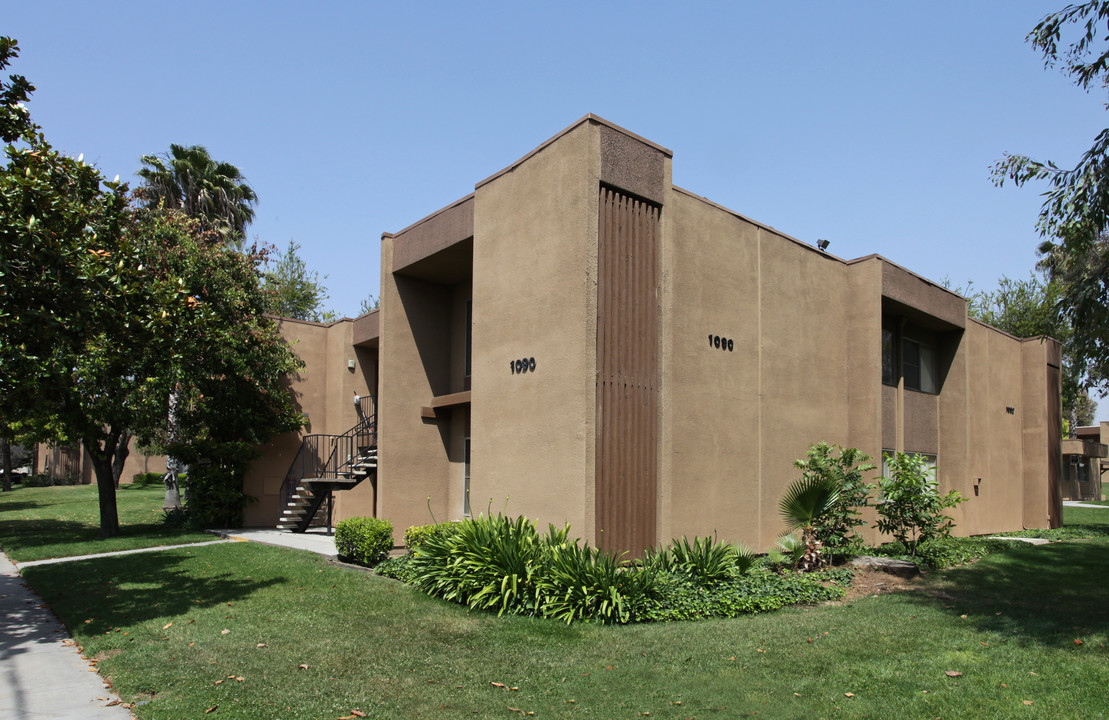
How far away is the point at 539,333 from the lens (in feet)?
37.7

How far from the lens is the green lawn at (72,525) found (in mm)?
15586

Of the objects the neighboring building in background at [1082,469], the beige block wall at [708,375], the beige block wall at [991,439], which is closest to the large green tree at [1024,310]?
the neighboring building in background at [1082,469]

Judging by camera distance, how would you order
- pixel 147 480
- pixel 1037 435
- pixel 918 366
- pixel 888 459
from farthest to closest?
pixel 147 480 → pixel 1037 435 → pixel 918 366 → pixel 888 459

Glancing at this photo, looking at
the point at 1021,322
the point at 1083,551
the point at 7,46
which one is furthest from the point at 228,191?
the point at 1021,322

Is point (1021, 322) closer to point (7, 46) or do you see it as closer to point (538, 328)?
point (538, 328)

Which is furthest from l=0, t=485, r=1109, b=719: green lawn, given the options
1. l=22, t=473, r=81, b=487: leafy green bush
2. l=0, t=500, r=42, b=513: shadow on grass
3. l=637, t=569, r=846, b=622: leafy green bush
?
l=22, t=473, r=81, b=487: leafy green bush

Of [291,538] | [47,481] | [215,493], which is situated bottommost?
[47,481]

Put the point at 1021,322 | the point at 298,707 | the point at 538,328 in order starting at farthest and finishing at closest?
the point at 1021,322 → the point at 538,328 → the point at 298,707

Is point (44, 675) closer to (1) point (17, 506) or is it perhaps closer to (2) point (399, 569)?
(2) point (399, 569)

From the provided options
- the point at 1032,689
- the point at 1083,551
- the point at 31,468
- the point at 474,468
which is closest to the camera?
the point at 1032,689

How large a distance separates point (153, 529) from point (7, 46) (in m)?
12.7

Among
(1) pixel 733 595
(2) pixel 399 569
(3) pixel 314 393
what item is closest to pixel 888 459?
(1) pixel 733 595

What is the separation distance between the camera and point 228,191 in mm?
27688

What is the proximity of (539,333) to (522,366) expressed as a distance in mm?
636
